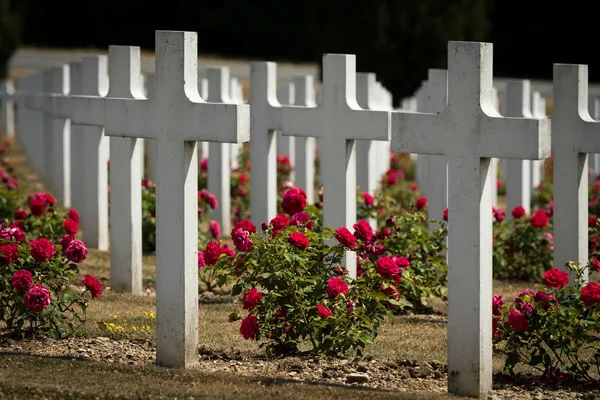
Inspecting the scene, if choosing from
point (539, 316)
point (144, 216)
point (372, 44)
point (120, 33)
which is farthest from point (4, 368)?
point (120, 33)

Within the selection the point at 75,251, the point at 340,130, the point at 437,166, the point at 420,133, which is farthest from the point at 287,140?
the point at 420,133

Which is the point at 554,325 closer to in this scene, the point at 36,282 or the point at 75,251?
the point at 75,251

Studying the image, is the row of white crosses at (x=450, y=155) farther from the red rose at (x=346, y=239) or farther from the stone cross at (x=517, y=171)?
the stone cross at (x=517, y=171)

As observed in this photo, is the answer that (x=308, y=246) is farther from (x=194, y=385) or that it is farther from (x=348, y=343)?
(x=194, y=385)

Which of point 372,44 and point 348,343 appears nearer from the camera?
point 348,343

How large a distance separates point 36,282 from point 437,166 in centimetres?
367

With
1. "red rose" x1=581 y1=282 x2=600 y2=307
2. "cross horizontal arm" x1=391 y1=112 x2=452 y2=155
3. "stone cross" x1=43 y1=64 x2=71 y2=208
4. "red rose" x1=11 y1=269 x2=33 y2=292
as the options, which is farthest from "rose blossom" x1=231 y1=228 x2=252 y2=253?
"stone cross" x1=43 y1=64 x2=71 y2=208

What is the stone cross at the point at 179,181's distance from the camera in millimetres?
6113

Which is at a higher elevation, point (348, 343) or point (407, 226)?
point (407, 226)

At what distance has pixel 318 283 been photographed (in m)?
6.24

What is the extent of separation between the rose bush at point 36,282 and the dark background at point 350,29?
59.2 feet

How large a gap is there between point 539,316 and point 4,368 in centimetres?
274

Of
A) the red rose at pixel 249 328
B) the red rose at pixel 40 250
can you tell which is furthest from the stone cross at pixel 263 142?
the red rose at pixel 249 328

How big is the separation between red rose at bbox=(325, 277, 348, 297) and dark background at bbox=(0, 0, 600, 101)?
1849 cm
